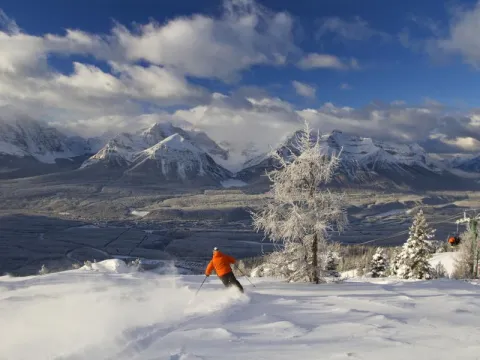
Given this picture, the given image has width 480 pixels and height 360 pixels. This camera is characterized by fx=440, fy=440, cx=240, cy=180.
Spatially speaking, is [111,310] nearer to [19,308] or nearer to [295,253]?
[19,308]

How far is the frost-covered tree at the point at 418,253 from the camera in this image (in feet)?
128

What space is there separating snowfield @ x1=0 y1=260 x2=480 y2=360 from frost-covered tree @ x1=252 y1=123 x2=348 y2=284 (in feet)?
18.2

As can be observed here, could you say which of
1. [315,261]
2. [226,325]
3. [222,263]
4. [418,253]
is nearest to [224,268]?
[222,263]

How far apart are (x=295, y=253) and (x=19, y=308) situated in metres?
12.2

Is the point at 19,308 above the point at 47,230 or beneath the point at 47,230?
above

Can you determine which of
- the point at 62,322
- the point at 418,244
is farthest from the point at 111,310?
the point at 418,244

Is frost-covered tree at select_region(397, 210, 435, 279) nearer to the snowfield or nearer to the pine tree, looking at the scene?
the pine tree

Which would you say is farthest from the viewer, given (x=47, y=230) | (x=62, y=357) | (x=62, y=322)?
Answer: (x=47, y=230)

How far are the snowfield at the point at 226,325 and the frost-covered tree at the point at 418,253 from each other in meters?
26.1

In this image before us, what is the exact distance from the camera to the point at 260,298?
13.2 metres

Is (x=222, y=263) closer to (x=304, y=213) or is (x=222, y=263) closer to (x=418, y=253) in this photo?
(x=304, y=213)

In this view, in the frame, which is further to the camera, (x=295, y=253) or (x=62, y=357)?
(x=295, y=253)

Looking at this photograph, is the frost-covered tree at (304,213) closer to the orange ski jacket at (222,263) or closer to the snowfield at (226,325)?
the snowfield at (226,325)

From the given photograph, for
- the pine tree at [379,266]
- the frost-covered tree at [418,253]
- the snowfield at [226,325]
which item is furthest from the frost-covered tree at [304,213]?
the pine tree at [379,266]
